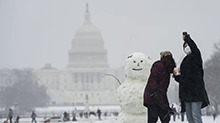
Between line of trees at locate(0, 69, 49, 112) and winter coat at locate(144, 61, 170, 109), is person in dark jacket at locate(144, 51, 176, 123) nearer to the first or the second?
winter coat at locate(144, 61, 170, 109)

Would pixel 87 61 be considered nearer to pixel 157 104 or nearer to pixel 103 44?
→ pixel 103 44

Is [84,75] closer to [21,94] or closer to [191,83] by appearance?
[21,94]

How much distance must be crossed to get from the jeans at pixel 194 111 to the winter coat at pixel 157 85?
307mm

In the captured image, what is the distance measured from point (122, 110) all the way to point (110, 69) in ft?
568

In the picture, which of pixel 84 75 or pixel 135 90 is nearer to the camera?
pixel 135 90

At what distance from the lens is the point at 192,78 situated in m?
12.3

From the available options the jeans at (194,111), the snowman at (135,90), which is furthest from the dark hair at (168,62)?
the snowman at (135,90)

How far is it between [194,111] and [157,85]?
0.63 meters

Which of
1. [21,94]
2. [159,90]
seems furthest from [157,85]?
[21,94]

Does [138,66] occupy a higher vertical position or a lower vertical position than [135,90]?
higher

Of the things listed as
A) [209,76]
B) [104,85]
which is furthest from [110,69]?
[209,76]

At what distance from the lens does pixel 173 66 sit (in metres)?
12.4

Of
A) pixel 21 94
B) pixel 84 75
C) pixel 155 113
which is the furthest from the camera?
pixel 84 75

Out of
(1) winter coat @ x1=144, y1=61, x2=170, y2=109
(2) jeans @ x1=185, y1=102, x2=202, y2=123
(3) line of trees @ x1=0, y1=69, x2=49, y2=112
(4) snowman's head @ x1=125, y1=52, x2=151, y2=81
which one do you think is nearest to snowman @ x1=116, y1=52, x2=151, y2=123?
(4) snowman's head @ x1=125, y1=52, x2=151, y2=81
